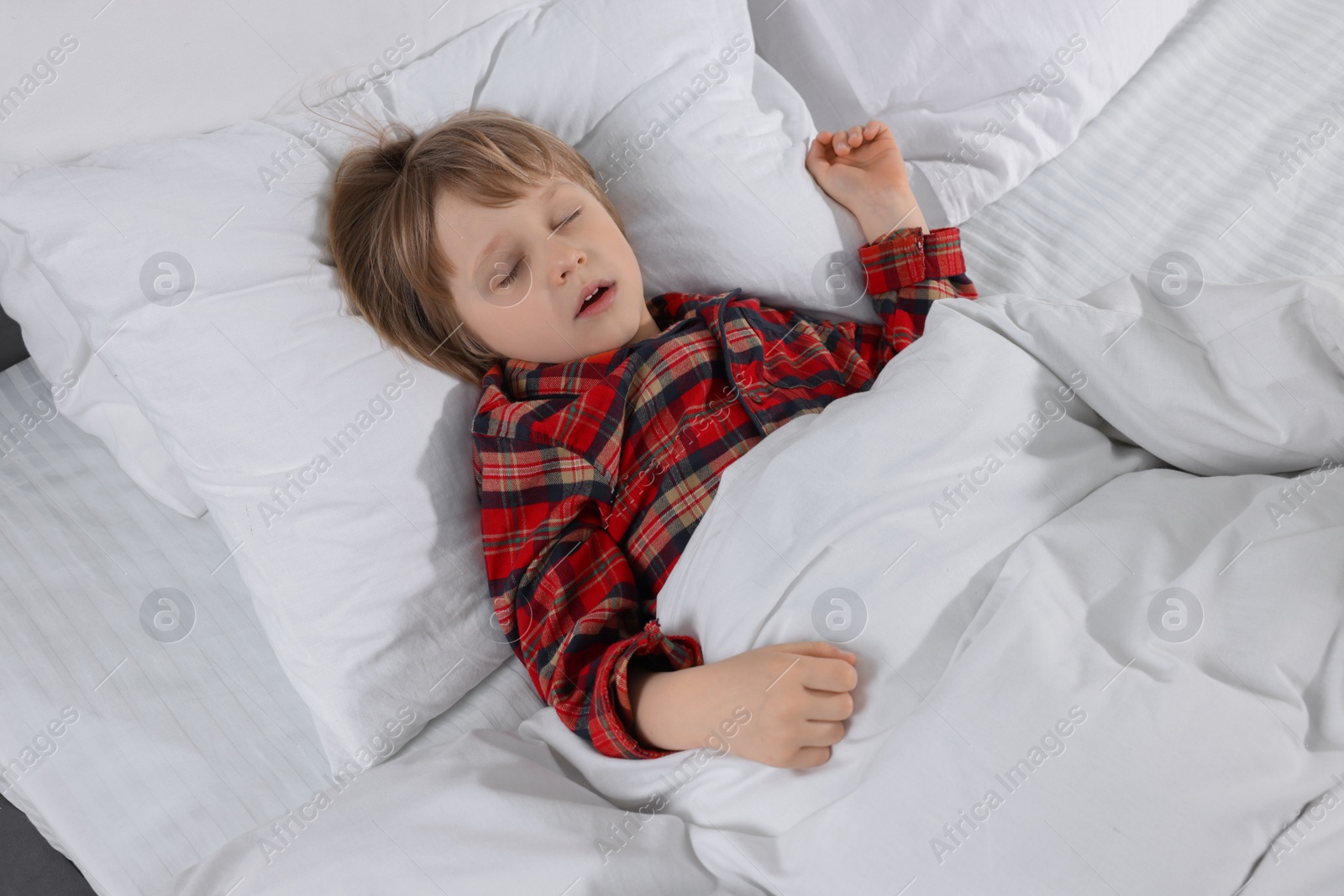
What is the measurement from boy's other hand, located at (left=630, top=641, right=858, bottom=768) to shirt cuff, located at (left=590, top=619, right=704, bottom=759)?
0.15 feet

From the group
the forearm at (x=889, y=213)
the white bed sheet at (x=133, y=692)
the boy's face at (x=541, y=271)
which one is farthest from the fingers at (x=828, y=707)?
the forearm at (x=889, y=213)

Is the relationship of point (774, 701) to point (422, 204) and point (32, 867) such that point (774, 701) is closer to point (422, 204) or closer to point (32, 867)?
point (422, 204)

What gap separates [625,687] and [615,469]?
24 cm

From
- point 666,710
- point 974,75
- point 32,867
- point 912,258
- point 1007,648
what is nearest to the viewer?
point 1007,648

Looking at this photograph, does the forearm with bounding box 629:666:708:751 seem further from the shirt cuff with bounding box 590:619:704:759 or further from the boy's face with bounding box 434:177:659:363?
the boy's face with bounding box 434:177:659:363

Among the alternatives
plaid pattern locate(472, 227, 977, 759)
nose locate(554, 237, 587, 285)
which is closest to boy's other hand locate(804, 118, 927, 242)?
plaid pattern locate(472, 227, 977, 759)

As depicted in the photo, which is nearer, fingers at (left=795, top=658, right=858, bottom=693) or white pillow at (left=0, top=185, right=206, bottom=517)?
fingers at (left=795, top=658, right=858, bottom=693)

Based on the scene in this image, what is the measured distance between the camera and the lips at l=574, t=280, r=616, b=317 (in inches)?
38.1

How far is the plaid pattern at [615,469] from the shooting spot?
2.87ft

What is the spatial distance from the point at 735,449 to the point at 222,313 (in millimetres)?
533

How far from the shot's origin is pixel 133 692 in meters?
0.92

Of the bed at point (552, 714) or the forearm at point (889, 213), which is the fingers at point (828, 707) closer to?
the bed at point (552, 714)

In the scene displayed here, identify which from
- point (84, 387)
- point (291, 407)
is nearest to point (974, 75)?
point (291, 407)

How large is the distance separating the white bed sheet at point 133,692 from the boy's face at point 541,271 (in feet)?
1.20
